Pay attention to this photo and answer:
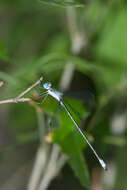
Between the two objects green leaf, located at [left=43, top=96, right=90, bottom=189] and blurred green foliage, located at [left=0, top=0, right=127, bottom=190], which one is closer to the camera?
green leaf, located at [left=43, top=96, right=90, bottom=189]

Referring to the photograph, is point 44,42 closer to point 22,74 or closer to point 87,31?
point 87,31

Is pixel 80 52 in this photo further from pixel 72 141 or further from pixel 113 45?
pixel 72 141

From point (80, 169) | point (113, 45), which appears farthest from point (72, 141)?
point (113, 45)

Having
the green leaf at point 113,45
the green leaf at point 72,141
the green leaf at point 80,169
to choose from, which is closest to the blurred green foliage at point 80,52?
the green leaf at point 113,45

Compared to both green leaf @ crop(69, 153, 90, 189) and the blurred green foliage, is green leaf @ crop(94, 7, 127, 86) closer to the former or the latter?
the blurred green foliage

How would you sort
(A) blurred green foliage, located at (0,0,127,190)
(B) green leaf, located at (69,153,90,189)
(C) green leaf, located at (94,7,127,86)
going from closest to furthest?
(B) green leaf, located at (69,153,90,189) < (A) blurred green foliage, located at (0,0,127,190) < (C) green leaf, located at (94,7,127,86)

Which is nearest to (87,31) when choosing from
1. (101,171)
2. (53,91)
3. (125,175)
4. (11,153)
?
(53,91)

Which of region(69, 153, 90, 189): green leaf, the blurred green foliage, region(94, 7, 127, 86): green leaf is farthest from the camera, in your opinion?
region(94, 7, 127, 86): green leaf

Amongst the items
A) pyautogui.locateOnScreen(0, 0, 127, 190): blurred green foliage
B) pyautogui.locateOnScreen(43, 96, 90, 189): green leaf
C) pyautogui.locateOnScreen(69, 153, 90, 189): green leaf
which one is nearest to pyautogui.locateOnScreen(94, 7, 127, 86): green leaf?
pyautogui.locateOnScreen(0, 0, 127, 190): blurred green foliage
